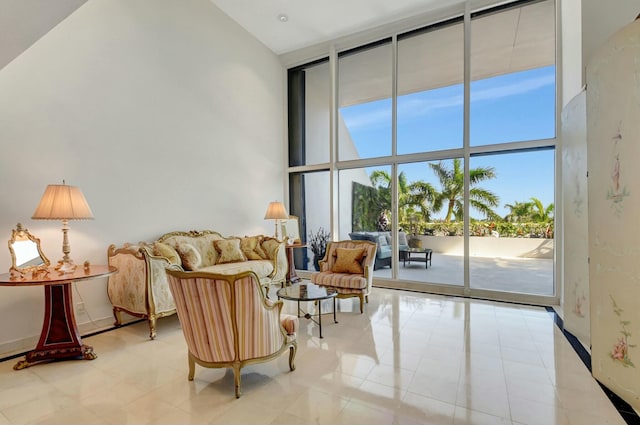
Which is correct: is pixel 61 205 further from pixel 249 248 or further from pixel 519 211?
pixel 519 211

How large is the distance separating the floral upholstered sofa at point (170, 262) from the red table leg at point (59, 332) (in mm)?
622

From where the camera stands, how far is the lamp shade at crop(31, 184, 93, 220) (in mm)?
2912

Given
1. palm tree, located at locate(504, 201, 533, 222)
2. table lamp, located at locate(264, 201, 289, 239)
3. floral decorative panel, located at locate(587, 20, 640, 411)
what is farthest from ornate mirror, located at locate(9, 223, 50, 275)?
palm tree, located at locate(504, 201, 533, 222)

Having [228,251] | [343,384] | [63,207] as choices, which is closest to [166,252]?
[228,251]

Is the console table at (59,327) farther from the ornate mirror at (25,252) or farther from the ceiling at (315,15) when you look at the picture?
the ceiling at (315,15)

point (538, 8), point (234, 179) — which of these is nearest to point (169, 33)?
point (234, 179)

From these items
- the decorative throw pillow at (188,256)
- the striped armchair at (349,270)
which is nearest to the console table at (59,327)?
the decorative throw pillow at (188,256)

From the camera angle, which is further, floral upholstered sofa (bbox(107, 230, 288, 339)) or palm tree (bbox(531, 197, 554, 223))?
palm tree (bbox(531, 197, 554, 223))

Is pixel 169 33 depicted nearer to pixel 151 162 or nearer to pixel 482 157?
pixel 151 162

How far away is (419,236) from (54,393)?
508cm

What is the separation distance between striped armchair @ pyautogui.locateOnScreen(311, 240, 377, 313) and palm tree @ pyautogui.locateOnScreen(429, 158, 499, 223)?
1660 millimetres

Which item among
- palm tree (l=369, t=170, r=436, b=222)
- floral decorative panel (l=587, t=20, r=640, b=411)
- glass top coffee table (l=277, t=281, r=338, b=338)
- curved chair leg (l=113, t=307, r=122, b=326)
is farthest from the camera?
palm tree (l=369, t=170, r=436, b=222)

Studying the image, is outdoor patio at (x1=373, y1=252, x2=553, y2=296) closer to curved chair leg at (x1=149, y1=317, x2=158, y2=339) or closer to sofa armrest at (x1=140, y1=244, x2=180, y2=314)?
sofa armrest at (x1=140, y1=244, x2=180, y2=314)

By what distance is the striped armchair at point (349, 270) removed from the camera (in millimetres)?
4250
